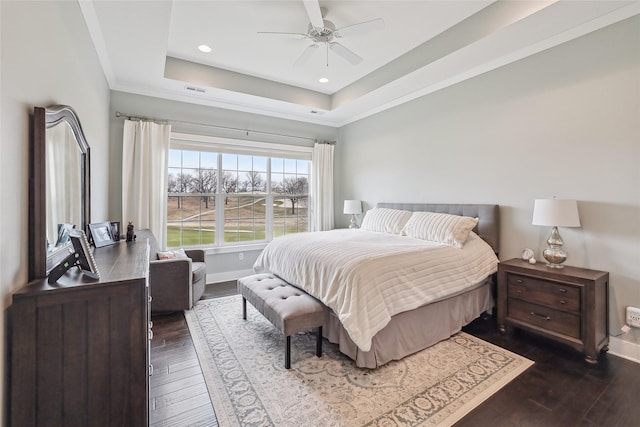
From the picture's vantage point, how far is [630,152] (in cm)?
230

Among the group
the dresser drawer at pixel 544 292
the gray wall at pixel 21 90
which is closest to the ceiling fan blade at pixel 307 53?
the gray wall at pixel 21 90

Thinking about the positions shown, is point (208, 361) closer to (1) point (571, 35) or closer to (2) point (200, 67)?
(2) point (200, 67)

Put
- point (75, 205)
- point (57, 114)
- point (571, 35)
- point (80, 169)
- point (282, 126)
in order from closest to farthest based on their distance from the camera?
point (57, 114) < point (75, 205) < point (80, 169) < point (571, 35) < point (282, 126)

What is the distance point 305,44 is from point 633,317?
404cm

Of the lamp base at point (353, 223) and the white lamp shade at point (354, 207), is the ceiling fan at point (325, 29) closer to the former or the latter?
the white lamp shade at point (354, 207)

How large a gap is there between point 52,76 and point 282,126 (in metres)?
3.65

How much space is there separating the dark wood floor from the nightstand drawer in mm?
207

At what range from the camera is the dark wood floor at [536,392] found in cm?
168

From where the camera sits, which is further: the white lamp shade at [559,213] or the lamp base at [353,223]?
the lamp base at [353,223]

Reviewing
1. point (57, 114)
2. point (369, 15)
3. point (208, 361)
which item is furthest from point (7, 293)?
point (369, 15)

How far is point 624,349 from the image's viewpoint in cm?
235

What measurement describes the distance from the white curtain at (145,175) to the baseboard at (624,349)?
4.98m

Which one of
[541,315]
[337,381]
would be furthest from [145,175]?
[541,315]

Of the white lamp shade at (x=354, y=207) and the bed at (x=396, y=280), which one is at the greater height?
the white lamp shade at (x=354, y=207)
